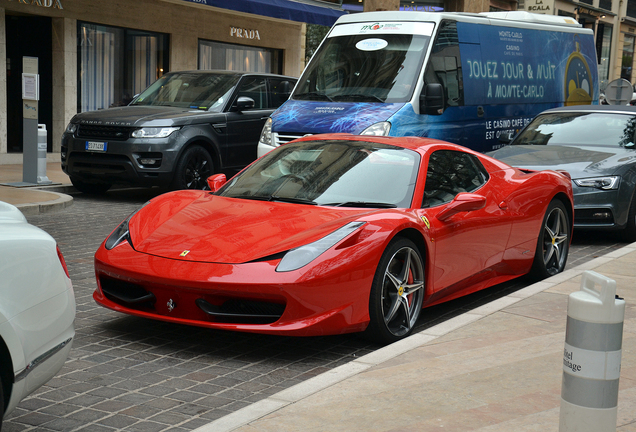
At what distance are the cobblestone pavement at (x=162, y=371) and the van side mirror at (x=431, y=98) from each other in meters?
5.09

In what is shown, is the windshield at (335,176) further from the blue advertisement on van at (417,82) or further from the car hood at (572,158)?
the blue advertisement on van at (417,82)

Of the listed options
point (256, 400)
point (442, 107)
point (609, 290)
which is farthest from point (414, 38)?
point (609, 290)

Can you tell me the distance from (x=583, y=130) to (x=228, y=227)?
6691 mm

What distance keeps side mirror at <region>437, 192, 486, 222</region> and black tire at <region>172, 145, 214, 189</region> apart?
652 cm

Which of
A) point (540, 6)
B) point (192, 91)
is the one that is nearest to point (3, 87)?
point (192, 91)

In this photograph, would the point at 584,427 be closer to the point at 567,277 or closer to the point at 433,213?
the point at 433,213

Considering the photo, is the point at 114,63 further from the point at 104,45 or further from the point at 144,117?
the point at 144,117

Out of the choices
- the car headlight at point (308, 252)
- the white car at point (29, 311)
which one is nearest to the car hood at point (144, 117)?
the car headlight at point (308, 252)

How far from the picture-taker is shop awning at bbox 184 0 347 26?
18578mm

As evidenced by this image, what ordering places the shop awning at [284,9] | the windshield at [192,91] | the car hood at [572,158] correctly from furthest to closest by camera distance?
1. the shop awning at [284,9]
2. the windshield at [192,91]
3. the car hood at [572,158]

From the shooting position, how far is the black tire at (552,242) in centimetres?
707

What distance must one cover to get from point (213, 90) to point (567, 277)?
748cm

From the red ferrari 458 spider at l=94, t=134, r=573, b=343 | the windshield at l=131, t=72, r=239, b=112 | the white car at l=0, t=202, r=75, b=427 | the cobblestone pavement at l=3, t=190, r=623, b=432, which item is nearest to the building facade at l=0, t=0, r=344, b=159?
the windshield at l=131, t=72, r=239, b=112

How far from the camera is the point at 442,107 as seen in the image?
11.2 meters
